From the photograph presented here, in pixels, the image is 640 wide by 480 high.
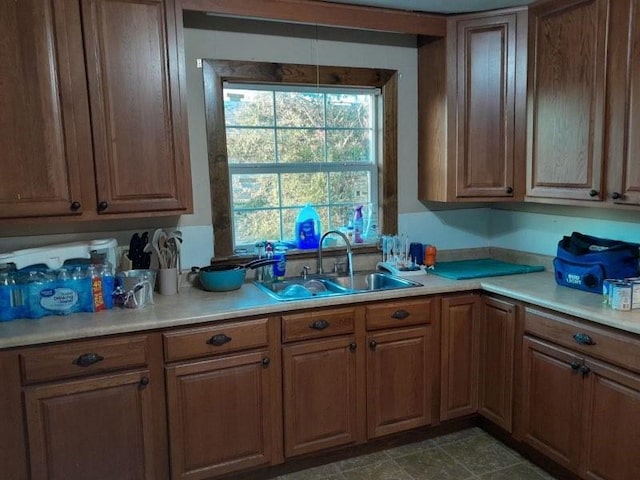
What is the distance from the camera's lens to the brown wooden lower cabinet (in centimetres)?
201

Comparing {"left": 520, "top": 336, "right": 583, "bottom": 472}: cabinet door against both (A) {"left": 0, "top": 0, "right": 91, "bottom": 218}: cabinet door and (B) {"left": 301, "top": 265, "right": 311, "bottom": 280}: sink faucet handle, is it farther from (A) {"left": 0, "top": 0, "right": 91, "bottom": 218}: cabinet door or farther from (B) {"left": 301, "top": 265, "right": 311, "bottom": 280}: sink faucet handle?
(A) {"left": 0, "top": 0, "right": 91, "bottom": 218}: cabinet door

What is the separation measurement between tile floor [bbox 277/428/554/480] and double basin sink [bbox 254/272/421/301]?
2.84ft

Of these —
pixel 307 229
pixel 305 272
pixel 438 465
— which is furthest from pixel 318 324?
pixel 438 465

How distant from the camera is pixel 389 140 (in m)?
3.10

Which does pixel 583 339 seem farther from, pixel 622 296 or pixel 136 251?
pixel 136 251

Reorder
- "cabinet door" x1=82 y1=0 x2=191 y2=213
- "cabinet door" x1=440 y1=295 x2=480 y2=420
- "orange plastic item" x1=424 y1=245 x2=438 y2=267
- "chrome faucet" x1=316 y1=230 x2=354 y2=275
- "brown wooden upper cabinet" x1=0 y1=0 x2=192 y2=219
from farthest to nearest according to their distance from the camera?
"orange plastic item" x1=424 y1=245 x2=438 y2=267 → "chrome faucet" x1=316 y1=230 x2=354 y2=275 → "cabinet door" x1=440 y1=295 x2=480 y2=420 → "cabinet door" x1=82 y1=0 x2=191 y2=213 → "brown wooden upper cabinet" x1=0 y1=0 x2=192 y2=219

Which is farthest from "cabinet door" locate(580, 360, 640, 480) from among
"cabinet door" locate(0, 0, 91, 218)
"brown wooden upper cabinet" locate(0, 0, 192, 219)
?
"cabinet door" locate(0, 0, 91, 218)

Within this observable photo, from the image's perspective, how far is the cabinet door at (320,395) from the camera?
2.43 m

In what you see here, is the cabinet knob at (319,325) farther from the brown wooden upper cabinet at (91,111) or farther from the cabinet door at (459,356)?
the brown wooden upper cabinet at (91,111)

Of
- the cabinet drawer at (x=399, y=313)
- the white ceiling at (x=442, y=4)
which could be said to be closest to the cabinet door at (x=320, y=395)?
the cabinet drawer at (x=399, y=313)

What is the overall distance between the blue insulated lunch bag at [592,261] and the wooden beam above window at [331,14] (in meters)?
1.34

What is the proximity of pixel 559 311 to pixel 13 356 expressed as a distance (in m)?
2.24

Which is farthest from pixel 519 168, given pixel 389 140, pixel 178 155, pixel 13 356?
pixel 13 356

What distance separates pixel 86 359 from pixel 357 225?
1686mm
